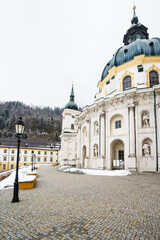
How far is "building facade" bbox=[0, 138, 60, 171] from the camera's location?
57.4 m

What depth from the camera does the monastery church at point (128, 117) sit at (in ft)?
68.8

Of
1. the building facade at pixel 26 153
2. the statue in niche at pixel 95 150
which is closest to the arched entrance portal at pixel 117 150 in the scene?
the statue in niche at pixel 95 150

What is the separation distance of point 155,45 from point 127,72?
6.47 meters

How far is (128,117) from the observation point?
2281 cm

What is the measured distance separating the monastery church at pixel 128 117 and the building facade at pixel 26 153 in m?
32.6

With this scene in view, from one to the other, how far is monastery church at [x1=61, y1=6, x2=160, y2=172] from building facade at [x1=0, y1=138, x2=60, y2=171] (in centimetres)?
3256


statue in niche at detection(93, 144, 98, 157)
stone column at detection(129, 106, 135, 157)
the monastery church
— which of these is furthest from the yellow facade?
stone column at detection(129, 106, 135, 157)

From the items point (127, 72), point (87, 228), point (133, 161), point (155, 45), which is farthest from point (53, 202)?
point (155, 45)

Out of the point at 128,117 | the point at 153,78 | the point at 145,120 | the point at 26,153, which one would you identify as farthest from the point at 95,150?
the point at 26,153

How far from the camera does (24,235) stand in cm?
366

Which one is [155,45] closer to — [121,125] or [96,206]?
[121,125]

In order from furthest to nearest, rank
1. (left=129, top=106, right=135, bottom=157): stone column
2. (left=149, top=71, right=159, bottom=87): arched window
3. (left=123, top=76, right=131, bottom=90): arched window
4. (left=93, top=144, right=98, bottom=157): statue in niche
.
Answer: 1. (left=123, top=76, right=131, bottom=90): arched window
2. (left=93, top=144, right=98, bottom=157): statue in niche
3. (left=149, top=71, right=159, bottom=87): arched window
4. (left=129, top=106, right=135, bottom=157): stone column

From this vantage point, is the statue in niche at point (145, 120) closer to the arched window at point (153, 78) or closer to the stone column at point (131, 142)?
the stone column at point (131, 142)

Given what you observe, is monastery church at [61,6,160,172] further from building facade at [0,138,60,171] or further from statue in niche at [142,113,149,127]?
building facade at [0,138,60,171]
